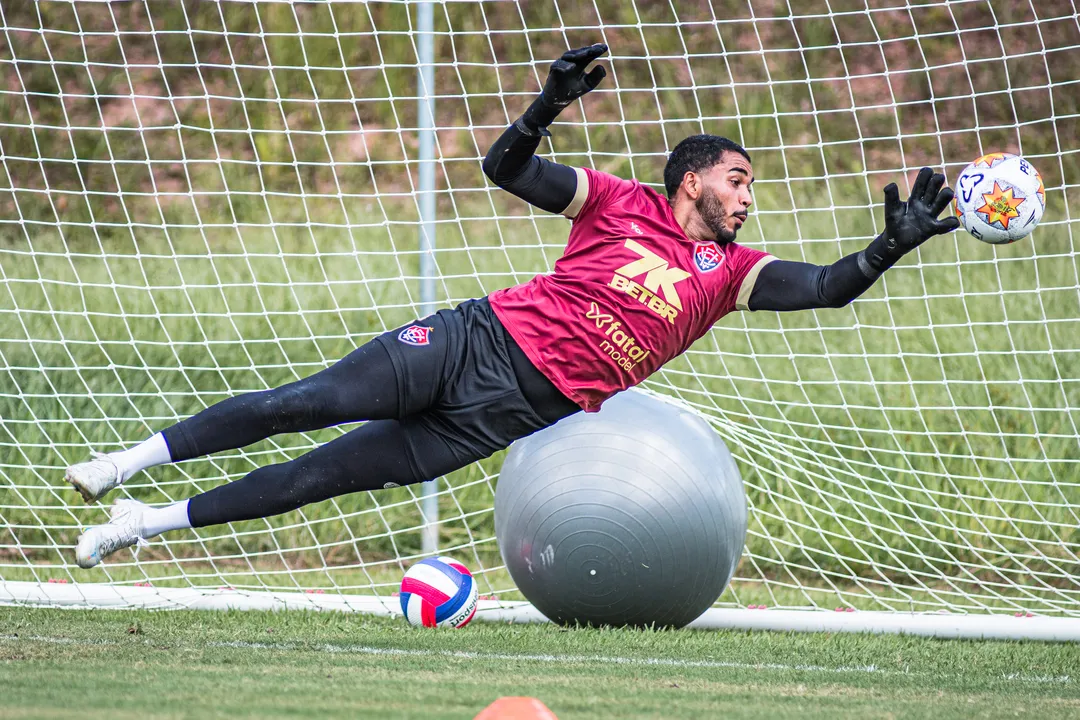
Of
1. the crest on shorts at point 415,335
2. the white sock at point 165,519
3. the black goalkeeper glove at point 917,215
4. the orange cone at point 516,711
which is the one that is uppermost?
the black goalkeeper glove at point 917,215

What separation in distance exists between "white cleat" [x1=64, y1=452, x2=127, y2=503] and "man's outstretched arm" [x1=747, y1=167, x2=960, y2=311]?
7.51ft

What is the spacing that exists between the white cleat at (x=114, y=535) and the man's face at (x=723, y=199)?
2269mm

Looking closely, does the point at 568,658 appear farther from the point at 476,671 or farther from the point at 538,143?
the point at 538,143

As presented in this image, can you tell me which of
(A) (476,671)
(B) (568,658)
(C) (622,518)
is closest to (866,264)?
(C) (622,518)

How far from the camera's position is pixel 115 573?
6910mm

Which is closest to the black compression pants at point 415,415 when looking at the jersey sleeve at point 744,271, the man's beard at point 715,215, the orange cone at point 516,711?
the jersey sleeve at point 744,271

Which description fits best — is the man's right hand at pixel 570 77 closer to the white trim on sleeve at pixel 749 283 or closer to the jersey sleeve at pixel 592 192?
the jersey sleeve at pixel 592 192

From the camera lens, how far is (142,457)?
160 inches

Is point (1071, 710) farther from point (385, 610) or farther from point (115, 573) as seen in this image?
point (115, 573)

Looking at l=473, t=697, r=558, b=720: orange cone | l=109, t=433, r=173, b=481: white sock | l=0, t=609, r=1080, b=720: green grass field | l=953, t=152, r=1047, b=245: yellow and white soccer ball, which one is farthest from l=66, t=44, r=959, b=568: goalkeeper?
l=473, t=697, r=558, b=720: orange cone

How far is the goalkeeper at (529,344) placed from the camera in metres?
4.07

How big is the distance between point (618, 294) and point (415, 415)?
834 millimetres

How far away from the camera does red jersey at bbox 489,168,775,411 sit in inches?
168

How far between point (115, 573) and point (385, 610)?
6.69 feet
